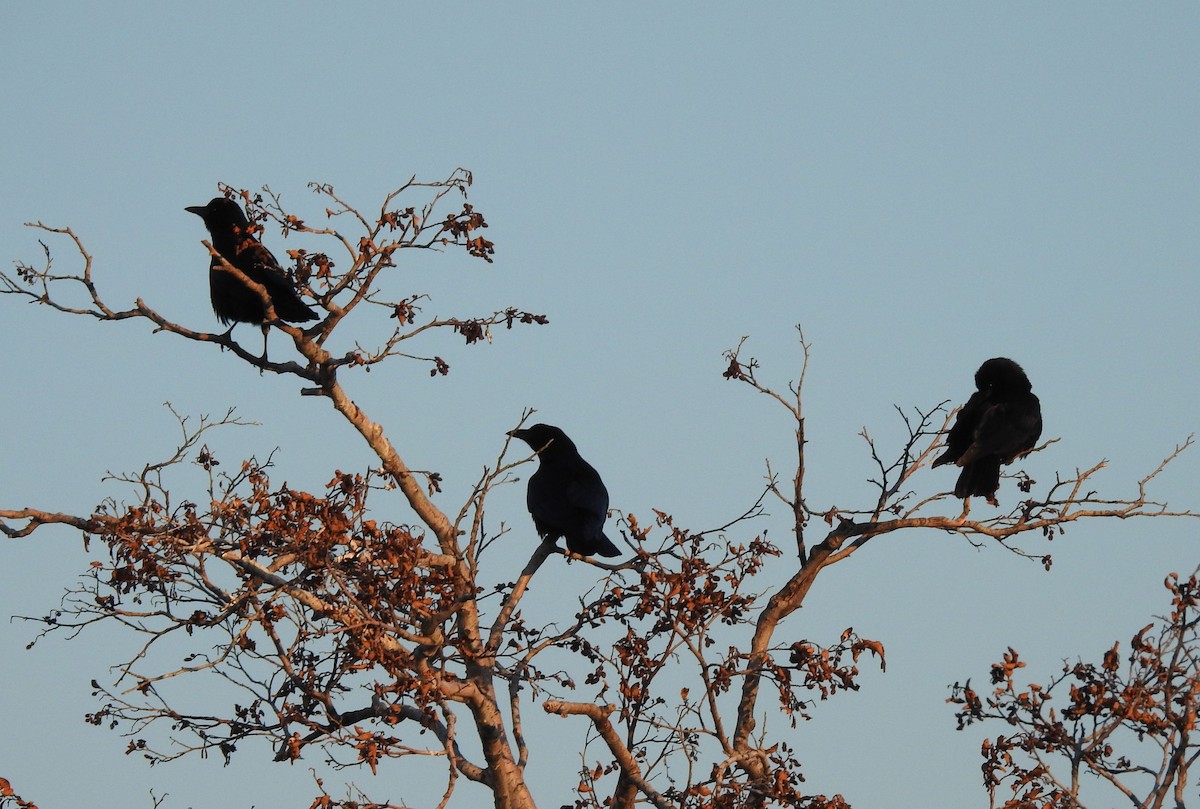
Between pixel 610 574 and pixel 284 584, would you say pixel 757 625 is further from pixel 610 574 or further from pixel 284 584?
pixel 284 584

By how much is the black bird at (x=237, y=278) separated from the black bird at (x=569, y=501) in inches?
81.6

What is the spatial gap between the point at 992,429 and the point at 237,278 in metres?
5.64

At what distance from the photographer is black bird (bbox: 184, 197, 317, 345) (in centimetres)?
983

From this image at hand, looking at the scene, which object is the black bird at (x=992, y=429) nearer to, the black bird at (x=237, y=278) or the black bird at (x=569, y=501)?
the black bird at (x=569, y=501)

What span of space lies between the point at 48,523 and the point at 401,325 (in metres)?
2.29

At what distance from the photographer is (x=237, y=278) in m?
9.84

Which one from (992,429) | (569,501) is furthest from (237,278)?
(992,429)

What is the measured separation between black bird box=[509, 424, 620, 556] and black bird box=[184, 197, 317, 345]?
2072 millimetres

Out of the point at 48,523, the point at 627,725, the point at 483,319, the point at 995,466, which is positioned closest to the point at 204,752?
the point at 48,523

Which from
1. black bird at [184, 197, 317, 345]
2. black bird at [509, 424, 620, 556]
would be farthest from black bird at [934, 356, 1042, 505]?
black bird at [184, 197, 317, 345]

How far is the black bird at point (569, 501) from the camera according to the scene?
10.5 metres

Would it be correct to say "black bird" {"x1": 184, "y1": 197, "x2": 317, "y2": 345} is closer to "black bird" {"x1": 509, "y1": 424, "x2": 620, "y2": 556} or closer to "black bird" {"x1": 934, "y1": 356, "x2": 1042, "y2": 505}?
"black bird" {"x1": 509, "y1": 424, "x2": 620, "y2": 556}

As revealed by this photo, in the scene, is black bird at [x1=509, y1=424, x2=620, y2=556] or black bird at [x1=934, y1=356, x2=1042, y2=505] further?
black bird at [x1=934, y1=356, x2=1042, y2=505]

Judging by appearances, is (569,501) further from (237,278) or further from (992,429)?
(992,429)
